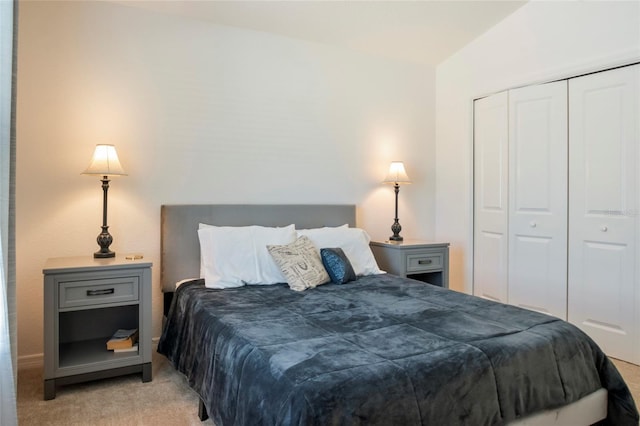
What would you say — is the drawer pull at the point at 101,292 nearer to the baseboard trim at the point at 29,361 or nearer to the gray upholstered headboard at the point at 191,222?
the gray upholstered headboard at the point at 191,222

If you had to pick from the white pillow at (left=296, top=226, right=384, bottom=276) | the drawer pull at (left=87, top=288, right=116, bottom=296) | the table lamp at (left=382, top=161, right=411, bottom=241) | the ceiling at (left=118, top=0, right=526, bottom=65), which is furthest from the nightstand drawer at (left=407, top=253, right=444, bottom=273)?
the drawer pull at (left=87, top=288, right=116, bottom=296)

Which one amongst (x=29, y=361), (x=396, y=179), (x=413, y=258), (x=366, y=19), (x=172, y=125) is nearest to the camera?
(x=29, y=361)

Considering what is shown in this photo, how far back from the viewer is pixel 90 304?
242 cm

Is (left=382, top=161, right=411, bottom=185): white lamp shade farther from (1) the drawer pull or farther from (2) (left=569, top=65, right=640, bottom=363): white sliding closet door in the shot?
(1) the drawer pull

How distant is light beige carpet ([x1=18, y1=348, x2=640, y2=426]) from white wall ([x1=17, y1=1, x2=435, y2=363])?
1.69 ft

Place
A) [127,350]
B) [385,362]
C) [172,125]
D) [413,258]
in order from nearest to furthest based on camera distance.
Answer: [385,362] < [127,350] < [172,125] < [413,258]

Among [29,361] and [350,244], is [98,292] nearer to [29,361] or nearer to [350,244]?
[29,361]

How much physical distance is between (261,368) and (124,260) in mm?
1513

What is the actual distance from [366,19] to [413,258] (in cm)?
200

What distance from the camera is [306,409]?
4.05ft

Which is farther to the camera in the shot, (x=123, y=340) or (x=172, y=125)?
(x=172, y=125)

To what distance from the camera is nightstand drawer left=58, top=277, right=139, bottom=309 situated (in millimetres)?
2367

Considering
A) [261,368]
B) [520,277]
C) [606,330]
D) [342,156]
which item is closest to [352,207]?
[342,156]

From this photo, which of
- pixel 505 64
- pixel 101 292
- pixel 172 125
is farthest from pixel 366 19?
pixel 101 292
